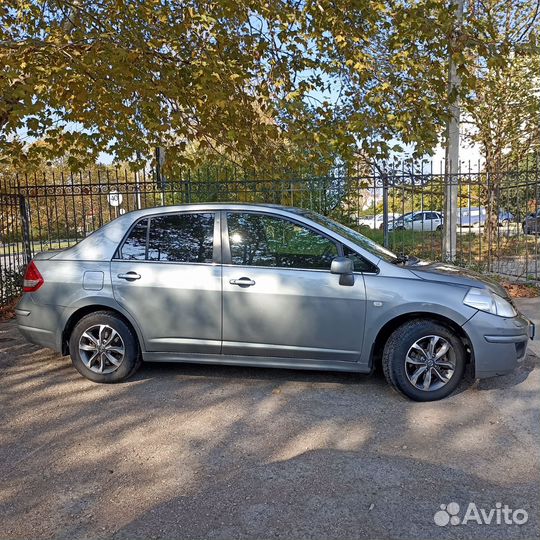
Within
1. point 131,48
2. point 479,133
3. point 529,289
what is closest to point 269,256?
point 131,48

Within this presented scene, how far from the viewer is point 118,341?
462cm

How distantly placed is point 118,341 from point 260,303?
4.69 feet

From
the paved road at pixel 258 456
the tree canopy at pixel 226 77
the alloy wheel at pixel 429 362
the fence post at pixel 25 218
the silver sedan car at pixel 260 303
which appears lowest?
the paved road at pixel 258 456

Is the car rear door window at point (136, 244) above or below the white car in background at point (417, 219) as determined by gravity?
below

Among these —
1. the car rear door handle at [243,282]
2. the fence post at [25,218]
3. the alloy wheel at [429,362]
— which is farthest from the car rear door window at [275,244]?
the fence post at [25,218]

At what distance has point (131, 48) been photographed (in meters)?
6.84

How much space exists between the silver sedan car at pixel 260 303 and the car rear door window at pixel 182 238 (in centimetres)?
1

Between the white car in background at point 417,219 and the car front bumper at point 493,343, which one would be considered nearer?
the car front bumper at point 493,343

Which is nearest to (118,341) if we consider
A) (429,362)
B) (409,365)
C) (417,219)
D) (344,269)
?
(344,269)

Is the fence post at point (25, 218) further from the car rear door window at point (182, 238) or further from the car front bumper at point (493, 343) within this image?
the car front bumper at point (493, 343)

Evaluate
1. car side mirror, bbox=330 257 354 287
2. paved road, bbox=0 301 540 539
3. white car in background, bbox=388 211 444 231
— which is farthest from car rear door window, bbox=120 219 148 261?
white car in background, bbox=388 211 444 231

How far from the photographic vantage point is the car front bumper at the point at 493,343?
4.02 m

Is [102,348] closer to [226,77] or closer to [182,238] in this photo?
[182,238]

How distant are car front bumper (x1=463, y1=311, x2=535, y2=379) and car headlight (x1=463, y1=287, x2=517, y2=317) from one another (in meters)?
→ 0.05
